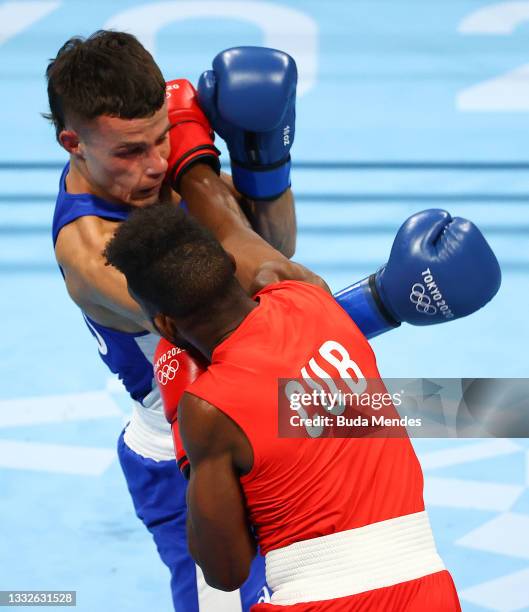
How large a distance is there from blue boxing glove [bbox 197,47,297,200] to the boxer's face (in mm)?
282

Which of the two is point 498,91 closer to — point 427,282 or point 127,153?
point 427,282

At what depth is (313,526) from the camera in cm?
194

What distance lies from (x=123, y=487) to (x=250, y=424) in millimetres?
1794

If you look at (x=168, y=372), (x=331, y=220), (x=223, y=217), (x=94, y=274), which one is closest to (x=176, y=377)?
(x=168, y=372)

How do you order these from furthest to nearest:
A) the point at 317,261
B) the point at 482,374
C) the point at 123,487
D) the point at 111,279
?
the point at 317,261 < the point at 482,374 < the point at 123,487 < the point at 111,279

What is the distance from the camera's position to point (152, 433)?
2.67m

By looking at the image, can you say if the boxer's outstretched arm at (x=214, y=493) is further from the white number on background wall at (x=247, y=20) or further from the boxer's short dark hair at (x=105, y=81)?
the white number on background wall at (x=247, y=20)

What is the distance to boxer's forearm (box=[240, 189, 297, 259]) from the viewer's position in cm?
283

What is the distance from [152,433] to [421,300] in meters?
0.72

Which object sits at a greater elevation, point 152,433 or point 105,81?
point 105,81

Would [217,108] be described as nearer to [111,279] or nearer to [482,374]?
[111,279]

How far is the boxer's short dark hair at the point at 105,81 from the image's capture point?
7.84 ft

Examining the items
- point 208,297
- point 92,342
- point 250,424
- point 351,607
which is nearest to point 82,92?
point 208,297

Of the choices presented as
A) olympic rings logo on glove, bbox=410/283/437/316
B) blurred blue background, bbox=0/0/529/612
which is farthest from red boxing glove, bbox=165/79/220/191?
blurred blue background, bbox=0/0/529/612
